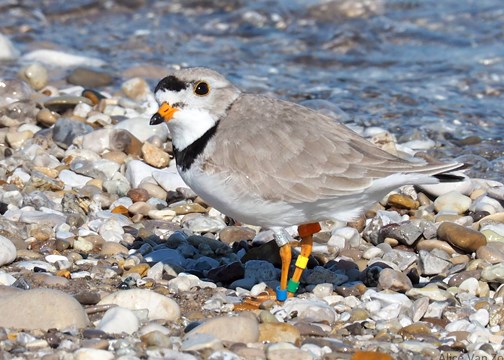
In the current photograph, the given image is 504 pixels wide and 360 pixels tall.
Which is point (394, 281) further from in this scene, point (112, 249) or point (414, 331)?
point (112, 249)

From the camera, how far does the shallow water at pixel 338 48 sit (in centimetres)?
1042

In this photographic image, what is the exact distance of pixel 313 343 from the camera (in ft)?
16.4

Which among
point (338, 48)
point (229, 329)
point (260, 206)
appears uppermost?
point (260, 206)

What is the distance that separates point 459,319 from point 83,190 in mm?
3329

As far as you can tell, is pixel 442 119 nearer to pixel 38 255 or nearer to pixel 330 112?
pixel 330 112

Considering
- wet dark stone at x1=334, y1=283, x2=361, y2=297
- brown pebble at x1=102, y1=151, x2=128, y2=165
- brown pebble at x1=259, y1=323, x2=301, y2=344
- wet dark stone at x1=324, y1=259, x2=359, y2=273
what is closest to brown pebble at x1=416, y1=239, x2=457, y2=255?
wet dark stone at x1=324, y1=259, x2=359, y2=273

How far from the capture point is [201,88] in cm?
578

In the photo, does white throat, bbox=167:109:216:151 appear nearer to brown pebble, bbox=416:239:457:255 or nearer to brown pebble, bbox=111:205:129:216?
brown pebble, bbox=111:205:129:216

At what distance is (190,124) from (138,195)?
186 centimetres

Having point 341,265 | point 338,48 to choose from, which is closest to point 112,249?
point 341,265

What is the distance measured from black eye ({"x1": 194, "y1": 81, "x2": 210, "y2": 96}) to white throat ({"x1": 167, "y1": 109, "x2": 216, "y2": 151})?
12 cm

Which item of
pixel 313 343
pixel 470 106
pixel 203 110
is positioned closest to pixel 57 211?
pixel 203 110

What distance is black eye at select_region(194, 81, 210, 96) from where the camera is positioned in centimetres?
578

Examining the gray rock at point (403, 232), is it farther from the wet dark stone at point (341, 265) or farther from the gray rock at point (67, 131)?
the gray rock at point (67, 131)
